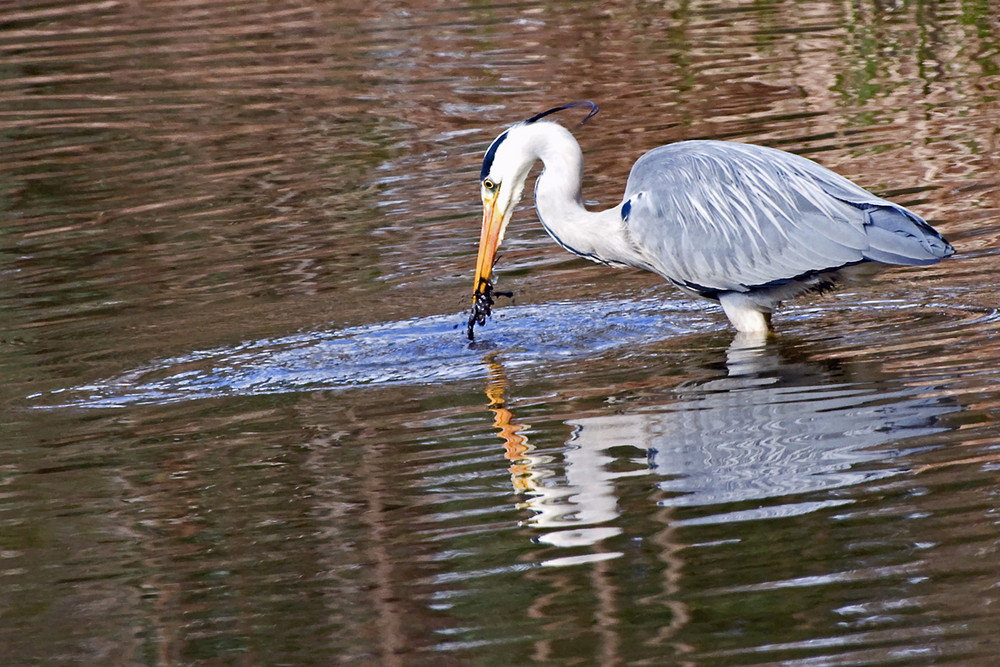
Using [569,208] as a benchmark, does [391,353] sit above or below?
below

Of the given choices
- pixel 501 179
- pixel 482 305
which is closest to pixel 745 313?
pixel 482 305

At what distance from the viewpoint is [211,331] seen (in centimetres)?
775

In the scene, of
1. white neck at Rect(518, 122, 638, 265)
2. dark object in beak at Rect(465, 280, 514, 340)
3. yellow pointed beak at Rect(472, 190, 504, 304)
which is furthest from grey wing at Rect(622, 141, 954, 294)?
dark object in beak at Rect(465, 280, 514, 340)

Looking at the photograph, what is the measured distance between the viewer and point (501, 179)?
7410 millimetres

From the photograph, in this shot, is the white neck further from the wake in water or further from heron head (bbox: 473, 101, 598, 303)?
the wake in water

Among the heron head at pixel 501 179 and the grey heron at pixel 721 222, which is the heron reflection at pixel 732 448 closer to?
the grey heron at pixel 721 222

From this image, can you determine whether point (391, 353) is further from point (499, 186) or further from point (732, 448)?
point (732, 448)

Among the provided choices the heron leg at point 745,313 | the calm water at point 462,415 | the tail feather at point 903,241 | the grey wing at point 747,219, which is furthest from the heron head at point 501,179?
the tail feather at point 903,241

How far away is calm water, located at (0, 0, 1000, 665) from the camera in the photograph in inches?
162

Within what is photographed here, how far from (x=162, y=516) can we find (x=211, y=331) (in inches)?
103

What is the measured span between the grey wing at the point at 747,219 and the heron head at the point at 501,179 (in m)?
0.57

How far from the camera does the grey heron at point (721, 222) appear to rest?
671 centimetres

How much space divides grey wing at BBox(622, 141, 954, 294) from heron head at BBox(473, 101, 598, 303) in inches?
22.5

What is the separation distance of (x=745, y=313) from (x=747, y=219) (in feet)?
1.51
